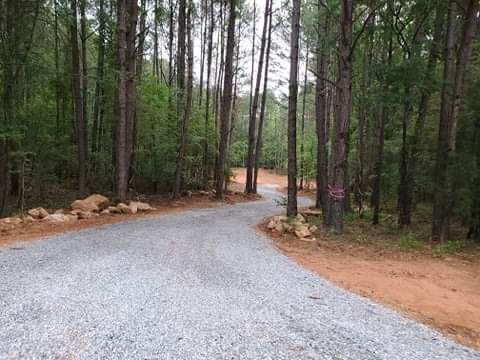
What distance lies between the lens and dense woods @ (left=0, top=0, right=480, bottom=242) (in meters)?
7.90

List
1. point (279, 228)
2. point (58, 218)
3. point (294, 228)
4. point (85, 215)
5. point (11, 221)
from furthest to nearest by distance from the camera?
point (85, 215)
point (279, 228)
point (294, 228)
point (58, 218)
point (11, 221)

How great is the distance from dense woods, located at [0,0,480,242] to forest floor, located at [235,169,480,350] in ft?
2.98

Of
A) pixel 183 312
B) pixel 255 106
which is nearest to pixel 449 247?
pixel 183 312

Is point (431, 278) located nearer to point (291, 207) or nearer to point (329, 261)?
point (329, 261)

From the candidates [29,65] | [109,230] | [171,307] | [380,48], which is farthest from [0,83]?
[380,48]

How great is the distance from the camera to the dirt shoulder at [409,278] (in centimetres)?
361

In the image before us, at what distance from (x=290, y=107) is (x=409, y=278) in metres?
5.65

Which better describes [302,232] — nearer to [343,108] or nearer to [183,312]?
[343,108]

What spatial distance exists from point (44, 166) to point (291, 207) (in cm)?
904

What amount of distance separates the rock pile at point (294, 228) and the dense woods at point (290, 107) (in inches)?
27.6

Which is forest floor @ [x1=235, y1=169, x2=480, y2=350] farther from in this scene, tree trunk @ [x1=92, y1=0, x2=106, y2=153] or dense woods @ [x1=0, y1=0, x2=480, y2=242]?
tree trunk @ [x1=92, y1=0, x2=106, y2=153]

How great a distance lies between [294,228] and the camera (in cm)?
820

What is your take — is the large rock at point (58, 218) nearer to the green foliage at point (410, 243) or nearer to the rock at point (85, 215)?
the rock at point (85, 215)

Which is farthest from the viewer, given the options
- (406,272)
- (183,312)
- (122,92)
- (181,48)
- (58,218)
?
(181,48)
